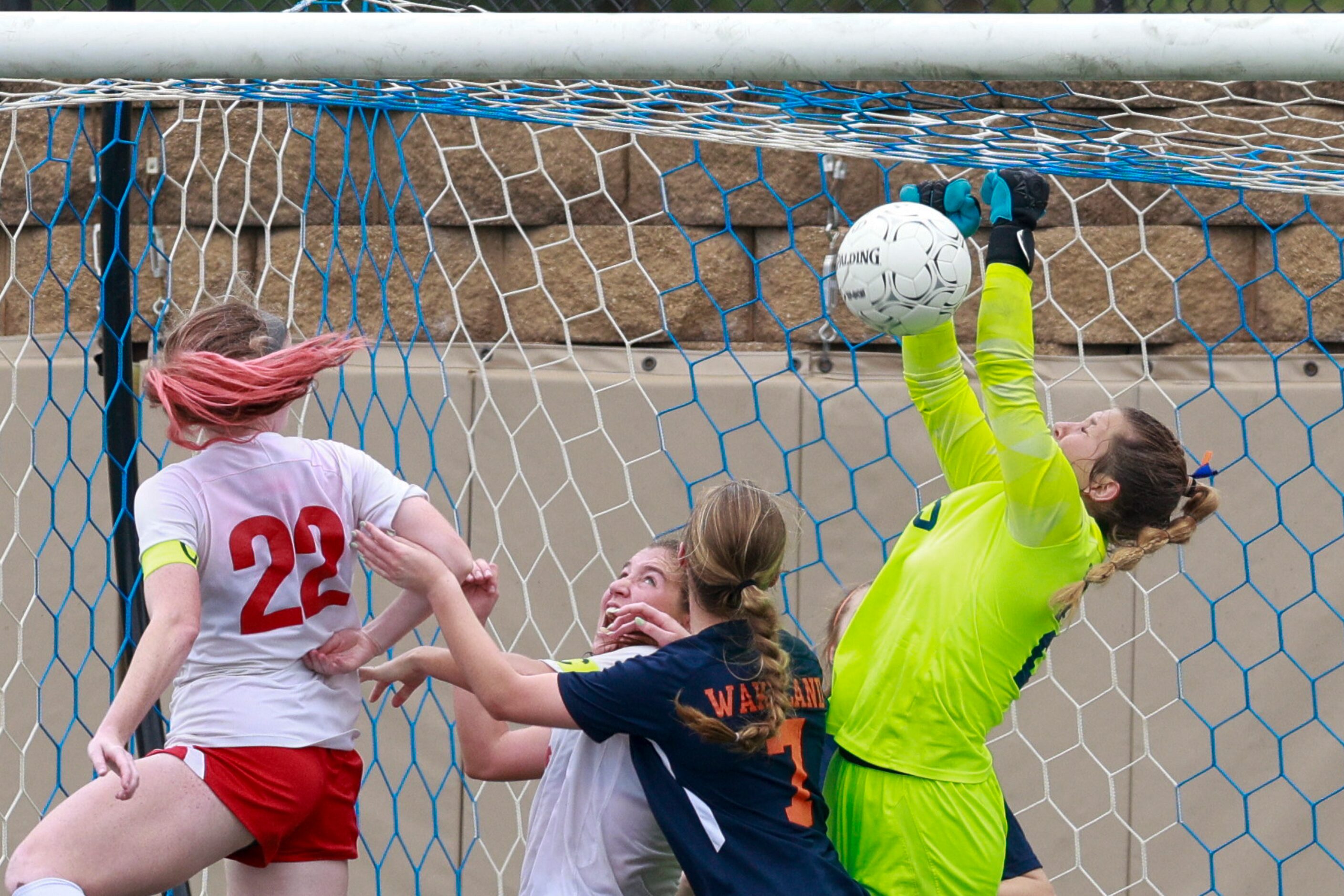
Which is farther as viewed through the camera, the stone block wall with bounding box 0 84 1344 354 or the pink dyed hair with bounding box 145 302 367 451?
the stone block wall with bounding box 0 84 1344 354

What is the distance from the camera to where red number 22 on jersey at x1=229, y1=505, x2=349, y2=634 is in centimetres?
187

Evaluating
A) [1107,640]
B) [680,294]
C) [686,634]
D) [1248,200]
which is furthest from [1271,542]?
[686,634]

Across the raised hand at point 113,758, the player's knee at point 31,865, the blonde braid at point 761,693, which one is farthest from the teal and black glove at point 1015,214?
the player's knee at point 31,865

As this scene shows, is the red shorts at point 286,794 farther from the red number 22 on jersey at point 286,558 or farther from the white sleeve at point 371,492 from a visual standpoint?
the white sleeve at point 371,492

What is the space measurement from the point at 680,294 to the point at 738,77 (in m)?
1.50

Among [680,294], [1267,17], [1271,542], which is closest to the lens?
[1267,17]

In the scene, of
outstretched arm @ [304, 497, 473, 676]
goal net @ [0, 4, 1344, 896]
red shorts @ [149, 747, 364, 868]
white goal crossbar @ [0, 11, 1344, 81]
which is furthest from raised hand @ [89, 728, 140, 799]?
goal net @ [0, 4, 1344, 896]

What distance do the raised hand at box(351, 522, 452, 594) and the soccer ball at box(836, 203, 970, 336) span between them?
65 cm

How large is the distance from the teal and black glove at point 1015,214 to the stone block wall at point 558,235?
50.0 inches

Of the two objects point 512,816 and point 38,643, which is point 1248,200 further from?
point 38,643

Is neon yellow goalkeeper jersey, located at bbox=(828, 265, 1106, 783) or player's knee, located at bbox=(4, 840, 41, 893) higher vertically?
neon yellow goalkeeper jersey, located at bbox=(828, 265, 1106, 783)

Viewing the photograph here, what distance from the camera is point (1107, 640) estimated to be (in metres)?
3.08

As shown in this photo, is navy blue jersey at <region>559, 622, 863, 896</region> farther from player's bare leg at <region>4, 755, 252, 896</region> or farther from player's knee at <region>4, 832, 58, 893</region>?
player's knee at <region>4, 832, 58, 893</region>

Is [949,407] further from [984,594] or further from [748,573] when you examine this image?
[748,573]
